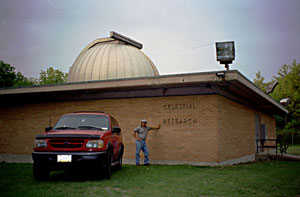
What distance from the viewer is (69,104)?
1446 centimetres

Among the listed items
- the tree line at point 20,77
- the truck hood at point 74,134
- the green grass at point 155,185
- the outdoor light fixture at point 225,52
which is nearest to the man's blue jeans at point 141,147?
the green grass at point 155,185

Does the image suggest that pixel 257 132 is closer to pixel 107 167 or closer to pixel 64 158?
pixel 107 167

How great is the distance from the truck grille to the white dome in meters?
10.2

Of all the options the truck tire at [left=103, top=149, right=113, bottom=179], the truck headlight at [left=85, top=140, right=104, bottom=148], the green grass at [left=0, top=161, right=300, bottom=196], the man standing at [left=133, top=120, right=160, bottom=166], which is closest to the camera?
the green grass at [left=0, top=161, right=300, bottom=196]

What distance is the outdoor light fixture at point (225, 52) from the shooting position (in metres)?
12.0

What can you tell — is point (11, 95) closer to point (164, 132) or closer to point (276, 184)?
point (164, 132)

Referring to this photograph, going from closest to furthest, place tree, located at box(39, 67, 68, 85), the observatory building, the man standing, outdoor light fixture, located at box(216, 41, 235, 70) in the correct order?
the man standing
the observatory building
outdoor light fixture, located at box(216, 41, 235, 70)
tree, located at box(39, 67, 68, 85)

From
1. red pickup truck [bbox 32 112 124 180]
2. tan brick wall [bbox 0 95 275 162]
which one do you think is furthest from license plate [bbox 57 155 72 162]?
tan brick wall [bbox 0 95 275 162]

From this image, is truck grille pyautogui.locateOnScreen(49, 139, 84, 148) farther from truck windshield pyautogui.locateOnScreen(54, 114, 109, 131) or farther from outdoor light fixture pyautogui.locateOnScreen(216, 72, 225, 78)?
outdoor light fixture pyautogui.locateOnScreen(216, 72, 225, 78)

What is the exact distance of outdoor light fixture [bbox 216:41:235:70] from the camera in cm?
1203

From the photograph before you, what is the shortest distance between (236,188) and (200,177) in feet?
5.76

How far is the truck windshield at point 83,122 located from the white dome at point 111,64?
8595mm

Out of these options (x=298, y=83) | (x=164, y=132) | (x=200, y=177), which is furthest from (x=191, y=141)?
(x=298, y=83)

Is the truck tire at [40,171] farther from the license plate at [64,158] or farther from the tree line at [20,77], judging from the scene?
the tree line at [20,77]
